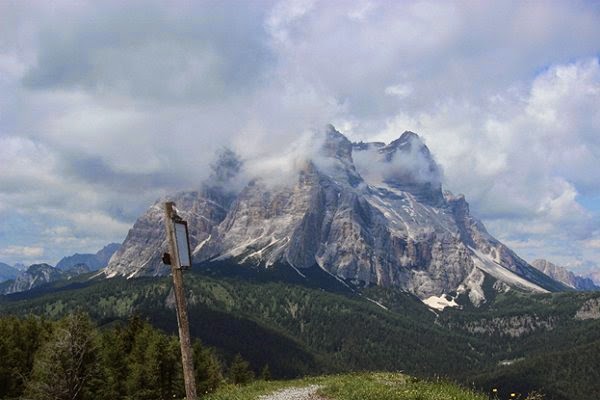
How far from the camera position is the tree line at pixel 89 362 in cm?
4878


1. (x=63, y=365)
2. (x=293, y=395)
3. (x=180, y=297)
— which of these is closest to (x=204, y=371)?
(x=63, y=365)

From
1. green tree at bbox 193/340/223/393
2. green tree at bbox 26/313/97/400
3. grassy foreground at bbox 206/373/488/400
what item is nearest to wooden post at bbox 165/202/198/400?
grassy foreground at bbox 206/373/488/400

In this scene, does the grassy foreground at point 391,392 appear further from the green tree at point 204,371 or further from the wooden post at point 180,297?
the green tree at point 204,371

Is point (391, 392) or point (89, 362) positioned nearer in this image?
point (391, 392)

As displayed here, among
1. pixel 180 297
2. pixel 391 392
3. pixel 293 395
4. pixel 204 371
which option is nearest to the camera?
pixel 180 297

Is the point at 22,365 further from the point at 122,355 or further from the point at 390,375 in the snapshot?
the point at 390,375

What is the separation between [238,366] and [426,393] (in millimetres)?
111437

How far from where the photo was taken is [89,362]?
177ft

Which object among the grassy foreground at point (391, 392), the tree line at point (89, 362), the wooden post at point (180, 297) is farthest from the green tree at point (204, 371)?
the wooden post at point (180, 297)

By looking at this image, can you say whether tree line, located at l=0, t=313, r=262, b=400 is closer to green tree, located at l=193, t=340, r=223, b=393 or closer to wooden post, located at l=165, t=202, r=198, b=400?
green tree, located at l=193, t=340, r=223, b=393

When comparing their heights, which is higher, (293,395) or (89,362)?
(89,362)

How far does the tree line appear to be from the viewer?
48781mm

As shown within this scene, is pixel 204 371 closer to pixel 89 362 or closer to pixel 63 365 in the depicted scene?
pixel 89 362

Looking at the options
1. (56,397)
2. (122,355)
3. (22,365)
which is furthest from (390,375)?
(22,365)
